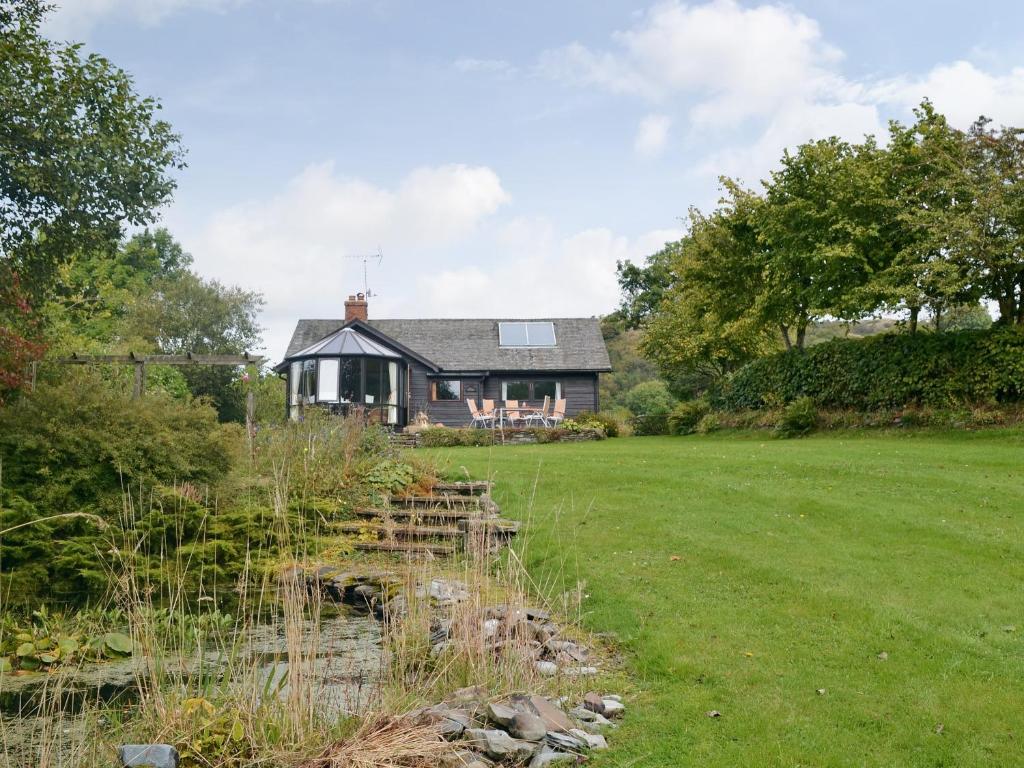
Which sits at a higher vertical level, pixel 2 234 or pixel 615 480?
pixel 2 234

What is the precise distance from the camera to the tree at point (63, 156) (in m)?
14.5

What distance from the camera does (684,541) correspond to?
766cm

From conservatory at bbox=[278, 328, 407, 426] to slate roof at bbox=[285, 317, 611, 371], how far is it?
3.29m

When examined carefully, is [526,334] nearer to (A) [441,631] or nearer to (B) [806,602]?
(B) [806,602]

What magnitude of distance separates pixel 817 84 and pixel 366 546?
9.99 metres

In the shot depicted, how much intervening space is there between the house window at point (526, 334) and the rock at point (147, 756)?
27353 millimetres

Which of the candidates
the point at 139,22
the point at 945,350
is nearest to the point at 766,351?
the point at 945,350

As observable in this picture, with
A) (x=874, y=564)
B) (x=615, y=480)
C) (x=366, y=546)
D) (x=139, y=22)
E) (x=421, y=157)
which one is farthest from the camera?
(x=421, y=157)

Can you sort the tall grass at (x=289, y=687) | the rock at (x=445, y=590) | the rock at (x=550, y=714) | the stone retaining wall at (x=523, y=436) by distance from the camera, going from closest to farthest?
1. the tall grass at (x=289, y=687)
2. the rock at (x=550, y=714)
3. the rock at (x=445, y=590)
4. the stone retaining wall at (x=523, y=436)

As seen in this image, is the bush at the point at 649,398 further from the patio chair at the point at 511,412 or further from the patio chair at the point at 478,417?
the patio chair at the point at 478,417

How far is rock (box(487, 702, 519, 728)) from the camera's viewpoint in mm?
4004

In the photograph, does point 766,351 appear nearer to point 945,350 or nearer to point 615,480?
point 945,350

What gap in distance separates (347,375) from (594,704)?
2153cm

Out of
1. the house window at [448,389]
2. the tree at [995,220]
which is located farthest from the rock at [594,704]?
the house window at [448,389]
